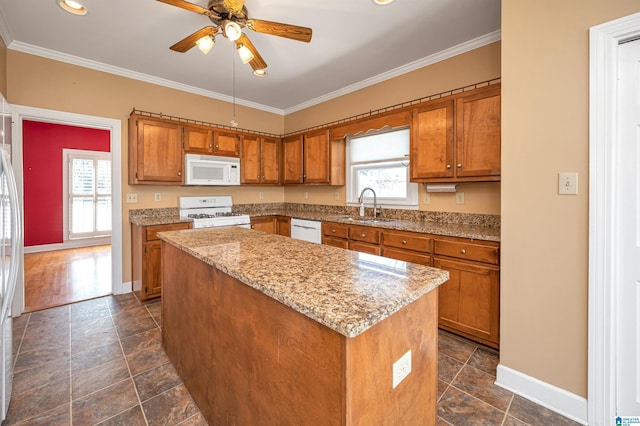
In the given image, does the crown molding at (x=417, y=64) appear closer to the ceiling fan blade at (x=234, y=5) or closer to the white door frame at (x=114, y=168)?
the ceiling fan blade at (x=234, y=5)

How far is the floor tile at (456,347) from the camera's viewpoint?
218 centimetres

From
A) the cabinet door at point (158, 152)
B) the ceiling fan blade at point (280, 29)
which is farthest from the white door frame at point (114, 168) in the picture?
the ceiling fan blade at point (280, 29)

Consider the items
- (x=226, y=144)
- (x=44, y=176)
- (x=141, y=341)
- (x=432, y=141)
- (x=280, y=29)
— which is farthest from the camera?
(x=44, y=176)

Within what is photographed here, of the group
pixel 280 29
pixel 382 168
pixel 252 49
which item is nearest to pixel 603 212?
pixel 280 29

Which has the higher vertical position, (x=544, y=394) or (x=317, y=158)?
(x=317, y=158)

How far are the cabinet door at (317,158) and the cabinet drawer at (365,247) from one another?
1.17 m

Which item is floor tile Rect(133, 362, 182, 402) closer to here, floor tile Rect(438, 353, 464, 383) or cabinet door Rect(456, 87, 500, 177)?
floor tile Rect(438, 353, 464, 383)

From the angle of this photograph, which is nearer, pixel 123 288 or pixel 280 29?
Answer: pixel 280 29

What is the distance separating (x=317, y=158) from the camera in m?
4.07

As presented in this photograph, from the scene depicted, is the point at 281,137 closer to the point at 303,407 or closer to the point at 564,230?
the point at 564,230

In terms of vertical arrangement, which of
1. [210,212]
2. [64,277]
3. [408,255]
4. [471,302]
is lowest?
[64,277]

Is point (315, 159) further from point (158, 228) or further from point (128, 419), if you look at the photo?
point (128, 419)

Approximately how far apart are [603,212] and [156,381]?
111 inches

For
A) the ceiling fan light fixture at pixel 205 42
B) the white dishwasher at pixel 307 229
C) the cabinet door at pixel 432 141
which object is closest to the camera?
the ceiling fan light fixture at pixel 205 42
